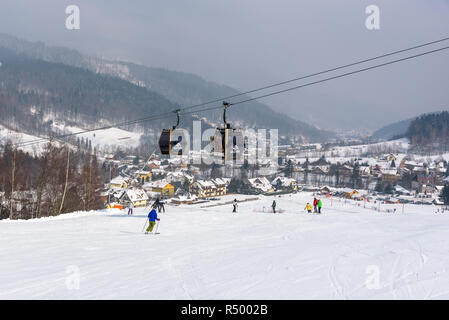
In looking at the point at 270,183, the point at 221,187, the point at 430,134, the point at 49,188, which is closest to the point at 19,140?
the point at 49,188

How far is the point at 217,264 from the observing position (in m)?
7.75

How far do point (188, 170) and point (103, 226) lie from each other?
94.6 m

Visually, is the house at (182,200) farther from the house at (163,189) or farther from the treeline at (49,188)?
the treeline at (49,188)

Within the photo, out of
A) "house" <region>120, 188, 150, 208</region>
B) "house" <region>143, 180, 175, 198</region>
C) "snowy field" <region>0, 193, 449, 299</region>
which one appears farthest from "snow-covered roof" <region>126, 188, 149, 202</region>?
"snowy field" <region>0, 193, 449, 299</region>

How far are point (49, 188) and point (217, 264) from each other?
27891 millimetres

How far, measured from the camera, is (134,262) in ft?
25.9

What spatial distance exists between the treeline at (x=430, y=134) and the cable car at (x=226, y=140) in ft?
608

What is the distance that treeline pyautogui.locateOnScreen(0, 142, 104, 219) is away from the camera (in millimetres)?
26422

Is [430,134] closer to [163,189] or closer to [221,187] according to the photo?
[221,187]

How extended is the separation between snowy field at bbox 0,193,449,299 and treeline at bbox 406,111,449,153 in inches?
7379

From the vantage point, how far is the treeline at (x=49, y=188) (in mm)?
26422

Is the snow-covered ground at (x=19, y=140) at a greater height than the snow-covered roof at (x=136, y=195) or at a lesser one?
greater

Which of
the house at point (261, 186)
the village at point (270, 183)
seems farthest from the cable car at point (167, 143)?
the house at point (261, 186)

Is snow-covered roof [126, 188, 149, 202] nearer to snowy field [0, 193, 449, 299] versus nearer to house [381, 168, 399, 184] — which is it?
snowy field [0, 193, 449, 299]
